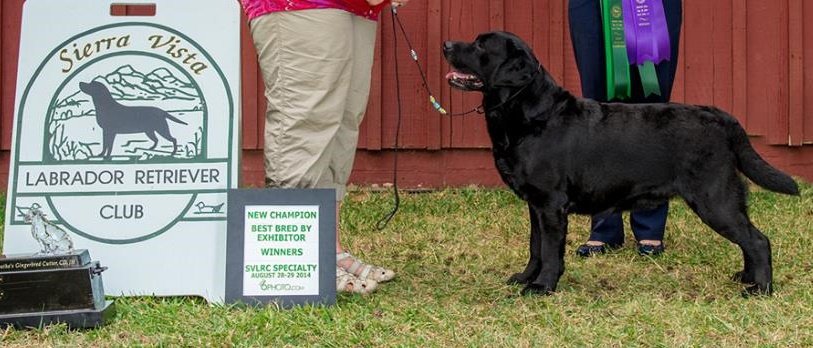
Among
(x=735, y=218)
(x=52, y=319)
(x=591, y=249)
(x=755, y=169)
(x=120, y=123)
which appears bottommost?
(x=52, y=319)

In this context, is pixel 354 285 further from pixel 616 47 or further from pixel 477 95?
pixel 477 95

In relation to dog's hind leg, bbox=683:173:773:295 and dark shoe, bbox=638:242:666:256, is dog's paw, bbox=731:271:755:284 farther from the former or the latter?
dark shoe, bbox=638:242:666:256

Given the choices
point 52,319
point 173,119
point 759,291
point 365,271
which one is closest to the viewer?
point 52,319

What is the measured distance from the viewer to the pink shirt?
120 inches

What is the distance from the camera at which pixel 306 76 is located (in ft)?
10.1

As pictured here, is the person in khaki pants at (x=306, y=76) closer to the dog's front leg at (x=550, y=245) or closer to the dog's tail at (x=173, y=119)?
the dog's tail at (x=173, y=119)

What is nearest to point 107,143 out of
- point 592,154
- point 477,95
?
point 592,154

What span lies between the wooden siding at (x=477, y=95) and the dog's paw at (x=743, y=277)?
246cm

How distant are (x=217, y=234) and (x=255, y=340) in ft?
1.83

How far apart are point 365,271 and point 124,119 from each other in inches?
40.0

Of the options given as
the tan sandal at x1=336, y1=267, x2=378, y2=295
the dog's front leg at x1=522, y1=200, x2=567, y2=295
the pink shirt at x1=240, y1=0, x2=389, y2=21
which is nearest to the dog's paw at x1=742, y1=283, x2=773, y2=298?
the dog's front leg at x1=522, y1=200, x2=567, y2=295

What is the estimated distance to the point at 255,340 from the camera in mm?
2625

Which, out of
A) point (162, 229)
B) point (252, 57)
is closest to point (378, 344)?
point (162, 229)

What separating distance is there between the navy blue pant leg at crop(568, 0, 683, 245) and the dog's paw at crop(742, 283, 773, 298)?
0.82 metres
